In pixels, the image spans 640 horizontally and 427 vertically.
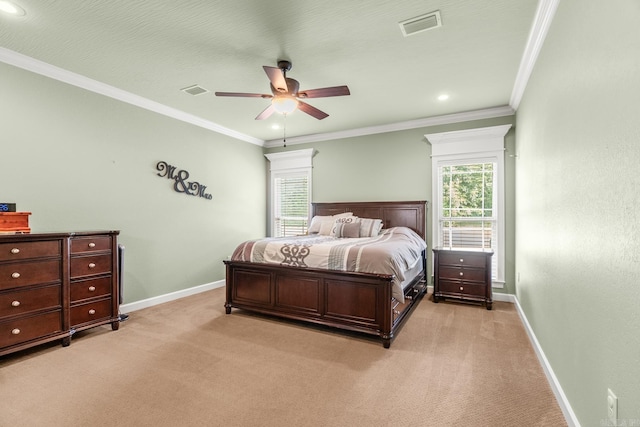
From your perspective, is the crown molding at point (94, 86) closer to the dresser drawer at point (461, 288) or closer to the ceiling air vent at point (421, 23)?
the ceiling air vent at point (421, 23)

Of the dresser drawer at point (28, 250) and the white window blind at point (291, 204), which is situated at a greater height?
the white window blind at point (291, 204)

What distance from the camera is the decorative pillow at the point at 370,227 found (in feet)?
15.3

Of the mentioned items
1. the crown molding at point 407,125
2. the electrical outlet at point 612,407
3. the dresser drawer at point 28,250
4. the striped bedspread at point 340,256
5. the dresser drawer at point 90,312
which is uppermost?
the crown molding at point 407,125

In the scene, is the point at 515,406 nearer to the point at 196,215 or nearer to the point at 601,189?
the point at 601,189

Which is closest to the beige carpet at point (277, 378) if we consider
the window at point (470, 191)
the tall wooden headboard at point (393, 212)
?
the window at point (470, 191)

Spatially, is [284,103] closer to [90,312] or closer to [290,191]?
[90,312]

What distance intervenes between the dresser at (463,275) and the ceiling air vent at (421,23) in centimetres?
283

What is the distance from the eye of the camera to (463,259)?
13.8 ft

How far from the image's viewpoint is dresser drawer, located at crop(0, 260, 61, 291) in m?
2.60

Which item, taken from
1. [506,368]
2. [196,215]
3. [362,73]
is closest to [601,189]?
[506,368]

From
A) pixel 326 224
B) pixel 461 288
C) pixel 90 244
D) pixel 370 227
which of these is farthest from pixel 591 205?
pixel 90 244

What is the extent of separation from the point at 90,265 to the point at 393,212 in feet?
13.6

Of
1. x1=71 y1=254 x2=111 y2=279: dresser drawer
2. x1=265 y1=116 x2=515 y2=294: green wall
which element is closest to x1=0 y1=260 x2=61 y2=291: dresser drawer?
x1=71 y1=254 x2=111 y2=279: dresser drawer

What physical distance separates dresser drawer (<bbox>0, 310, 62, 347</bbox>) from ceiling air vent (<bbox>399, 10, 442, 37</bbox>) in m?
4.06
